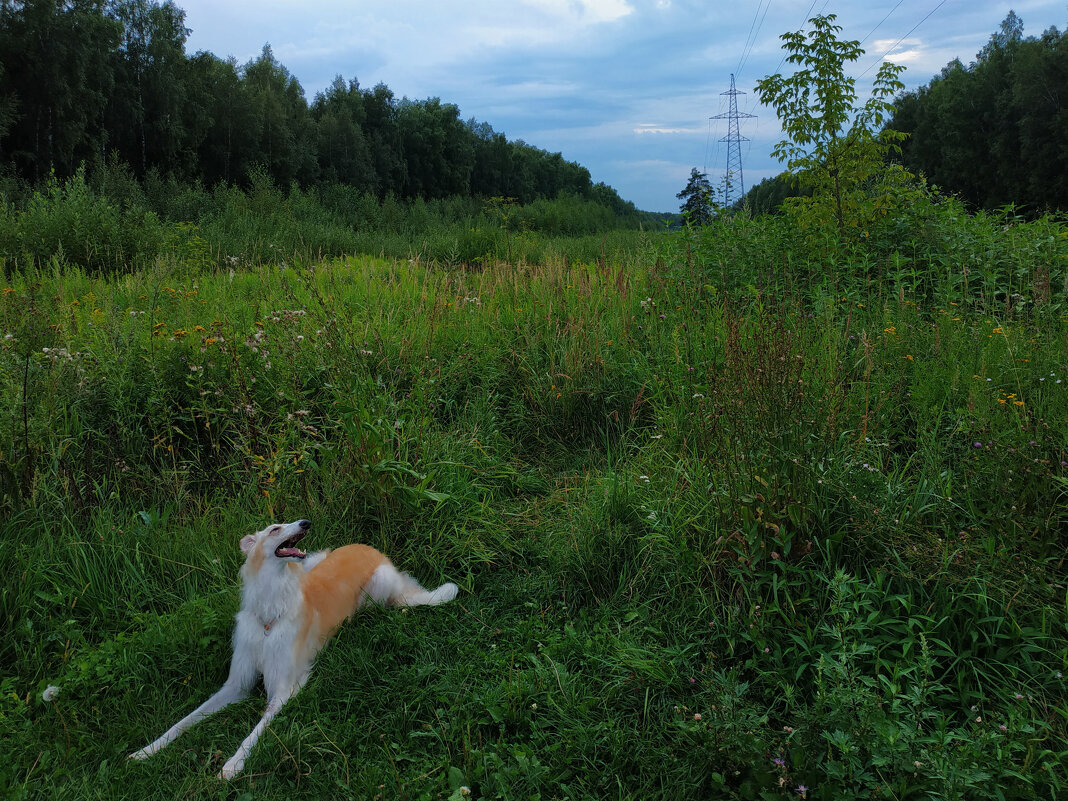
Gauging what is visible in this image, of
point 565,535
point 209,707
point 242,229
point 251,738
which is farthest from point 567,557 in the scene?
point 242,229

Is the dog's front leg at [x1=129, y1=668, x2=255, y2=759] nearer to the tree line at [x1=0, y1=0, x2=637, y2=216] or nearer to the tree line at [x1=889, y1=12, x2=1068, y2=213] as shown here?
the tree line at [x1=0, y1=0, x2=637, y2=216]

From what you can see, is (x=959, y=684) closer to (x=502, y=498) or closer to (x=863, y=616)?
(x=863, y=616)

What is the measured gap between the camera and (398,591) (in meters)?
3.01

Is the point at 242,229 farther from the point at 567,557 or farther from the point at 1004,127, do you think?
the point at 1004,127

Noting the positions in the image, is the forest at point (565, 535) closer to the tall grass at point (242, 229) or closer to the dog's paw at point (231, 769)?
the dog's paw at point (231, 769)

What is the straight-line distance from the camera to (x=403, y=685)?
8.30ft

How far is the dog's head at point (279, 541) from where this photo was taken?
2.59 m

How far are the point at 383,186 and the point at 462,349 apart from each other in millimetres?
38266

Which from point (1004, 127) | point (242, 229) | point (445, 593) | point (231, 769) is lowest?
point (231, 769)

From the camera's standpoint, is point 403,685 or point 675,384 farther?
point 675,384

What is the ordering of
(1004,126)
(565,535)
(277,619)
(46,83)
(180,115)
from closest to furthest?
(277,619) → (565,535) → (46,83) → (180,115) → (1004,126)

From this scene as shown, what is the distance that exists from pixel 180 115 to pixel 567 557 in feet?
110

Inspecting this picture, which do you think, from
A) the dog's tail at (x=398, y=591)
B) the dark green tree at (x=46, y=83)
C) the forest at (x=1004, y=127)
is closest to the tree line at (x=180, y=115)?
the dark green tree at (x=46, y=83)

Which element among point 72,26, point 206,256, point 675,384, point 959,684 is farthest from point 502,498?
point 72,26
